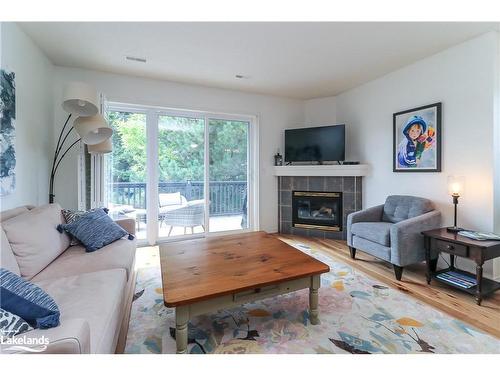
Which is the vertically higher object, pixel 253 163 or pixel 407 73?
pixel 407 73

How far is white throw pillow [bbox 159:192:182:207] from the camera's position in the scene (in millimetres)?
3606

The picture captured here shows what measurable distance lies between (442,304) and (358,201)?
6.36 feet

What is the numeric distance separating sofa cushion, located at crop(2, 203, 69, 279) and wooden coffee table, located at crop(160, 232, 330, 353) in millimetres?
766

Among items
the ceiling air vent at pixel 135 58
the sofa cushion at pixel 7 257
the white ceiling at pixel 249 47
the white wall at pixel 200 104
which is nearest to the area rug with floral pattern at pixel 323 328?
the sofa cushion at pixel 7 257

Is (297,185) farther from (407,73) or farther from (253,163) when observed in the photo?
(407,73)

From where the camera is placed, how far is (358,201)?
147 inches

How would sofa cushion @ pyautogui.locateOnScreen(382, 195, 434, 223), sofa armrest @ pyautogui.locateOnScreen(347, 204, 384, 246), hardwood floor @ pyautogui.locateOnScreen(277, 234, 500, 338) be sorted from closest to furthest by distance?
1. hardwood floor @ pyautogui.locateOnScreen(277, 234, 500, 338)
2. sofa cushion @ pyautogui.locateOnScreen(382, 195, 434, 223)
3. sofa armrest @ pyautogui.locateOnScreen(347, 204, 384, 246)

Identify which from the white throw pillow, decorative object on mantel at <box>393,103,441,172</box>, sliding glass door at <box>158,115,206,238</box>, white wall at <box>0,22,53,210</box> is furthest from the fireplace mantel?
white wall at <box>0,22,53,210</box>

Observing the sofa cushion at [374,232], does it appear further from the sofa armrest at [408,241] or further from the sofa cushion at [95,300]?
the sofa cushion at [95,300]

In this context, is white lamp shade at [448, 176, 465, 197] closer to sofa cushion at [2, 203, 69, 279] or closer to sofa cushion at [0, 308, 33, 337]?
sofa cushion at [0, 308, 33, 337]

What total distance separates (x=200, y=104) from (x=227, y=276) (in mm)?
2892

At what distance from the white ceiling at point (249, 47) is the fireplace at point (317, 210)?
5.84 ft

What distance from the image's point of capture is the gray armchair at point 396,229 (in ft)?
7.63
